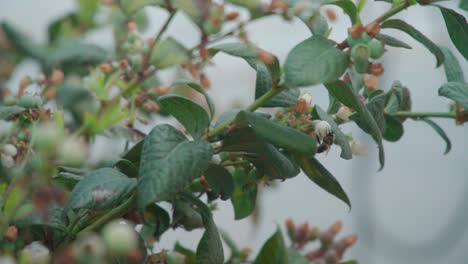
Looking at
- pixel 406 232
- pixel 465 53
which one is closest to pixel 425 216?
pixel 406 232

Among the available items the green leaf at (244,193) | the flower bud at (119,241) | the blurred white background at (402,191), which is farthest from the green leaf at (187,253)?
the blurred white background at (402,191)

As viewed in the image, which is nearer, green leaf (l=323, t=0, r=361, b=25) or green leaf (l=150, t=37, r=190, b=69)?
green leaf (l=150, t=37, r=190, b=69)

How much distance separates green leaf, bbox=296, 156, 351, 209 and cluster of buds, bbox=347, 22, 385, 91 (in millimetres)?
62

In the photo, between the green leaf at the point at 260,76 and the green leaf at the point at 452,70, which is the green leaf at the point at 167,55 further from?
the green leaf at the point at 452,70

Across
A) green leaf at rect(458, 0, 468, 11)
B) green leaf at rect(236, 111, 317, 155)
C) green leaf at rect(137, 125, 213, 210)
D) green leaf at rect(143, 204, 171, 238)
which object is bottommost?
green leaf at rect(143, 204, 171, 238)

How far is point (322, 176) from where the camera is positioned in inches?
12.3

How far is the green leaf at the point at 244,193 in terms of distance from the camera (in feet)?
1.18

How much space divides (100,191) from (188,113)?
61mm

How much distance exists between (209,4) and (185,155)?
82 millimetres

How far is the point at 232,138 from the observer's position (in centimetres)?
30

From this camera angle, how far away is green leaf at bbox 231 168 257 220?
36 centimetres

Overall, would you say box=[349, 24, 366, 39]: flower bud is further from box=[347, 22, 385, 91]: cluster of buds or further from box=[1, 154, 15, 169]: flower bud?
box=[1, 154, 15, 169]: flower bud

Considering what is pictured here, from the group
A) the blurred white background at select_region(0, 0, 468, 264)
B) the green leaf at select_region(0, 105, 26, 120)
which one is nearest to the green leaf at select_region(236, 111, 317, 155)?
the green leaf at select_region(0, 105, 26, 120)

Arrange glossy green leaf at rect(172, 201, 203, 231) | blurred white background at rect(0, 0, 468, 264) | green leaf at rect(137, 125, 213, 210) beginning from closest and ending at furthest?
green leaf at rect(137, 125, 213, 210), glossy green leaf at rect(172, 201, 203, 231), blurred white background at rect(0, 0, 468, 264)
